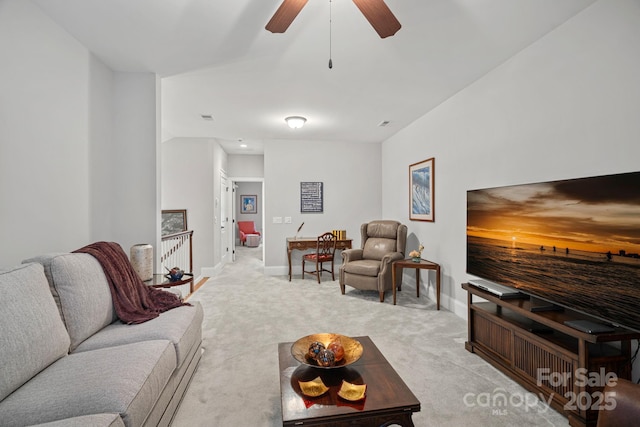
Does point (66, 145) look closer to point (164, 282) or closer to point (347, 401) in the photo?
point (164, 282)

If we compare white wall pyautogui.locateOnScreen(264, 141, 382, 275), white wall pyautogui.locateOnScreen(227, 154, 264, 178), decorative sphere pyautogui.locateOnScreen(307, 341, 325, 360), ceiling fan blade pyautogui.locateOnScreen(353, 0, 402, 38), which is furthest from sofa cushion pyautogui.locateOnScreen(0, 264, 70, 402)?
white wall pyautogui.locateOnScreen(227, 154, 264, 178)

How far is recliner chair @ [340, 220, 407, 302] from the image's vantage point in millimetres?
4301

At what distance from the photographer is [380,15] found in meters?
1.70

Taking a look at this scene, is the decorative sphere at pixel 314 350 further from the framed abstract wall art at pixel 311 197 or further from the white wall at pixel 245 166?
the white wall at pixel 245 166

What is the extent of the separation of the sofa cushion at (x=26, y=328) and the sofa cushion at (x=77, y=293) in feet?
0.35

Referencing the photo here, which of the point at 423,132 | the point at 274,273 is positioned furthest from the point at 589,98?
the point at 274,273

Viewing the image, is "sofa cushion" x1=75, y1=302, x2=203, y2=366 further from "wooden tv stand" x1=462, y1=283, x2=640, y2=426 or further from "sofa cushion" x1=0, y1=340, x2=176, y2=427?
"wooden tv stand" x1=462, y1=283, x2=640, y2=426

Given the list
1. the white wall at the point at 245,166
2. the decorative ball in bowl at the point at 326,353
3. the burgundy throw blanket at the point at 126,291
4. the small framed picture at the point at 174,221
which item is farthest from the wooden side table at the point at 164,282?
the white wall at the point at 245,166

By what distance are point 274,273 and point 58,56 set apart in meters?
4.48

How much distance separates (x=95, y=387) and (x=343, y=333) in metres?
2.25

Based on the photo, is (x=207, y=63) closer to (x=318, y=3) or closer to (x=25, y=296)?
(x=318, y=3)

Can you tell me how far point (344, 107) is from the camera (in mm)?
4160

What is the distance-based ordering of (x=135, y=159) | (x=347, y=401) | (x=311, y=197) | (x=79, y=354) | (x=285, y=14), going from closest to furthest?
(x=347, y=401)
(x=79, y=354)
(x=285, y=14)
(x=135, y=159)
(x=311, y=197)

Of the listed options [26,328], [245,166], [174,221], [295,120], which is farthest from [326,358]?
[245,166]
